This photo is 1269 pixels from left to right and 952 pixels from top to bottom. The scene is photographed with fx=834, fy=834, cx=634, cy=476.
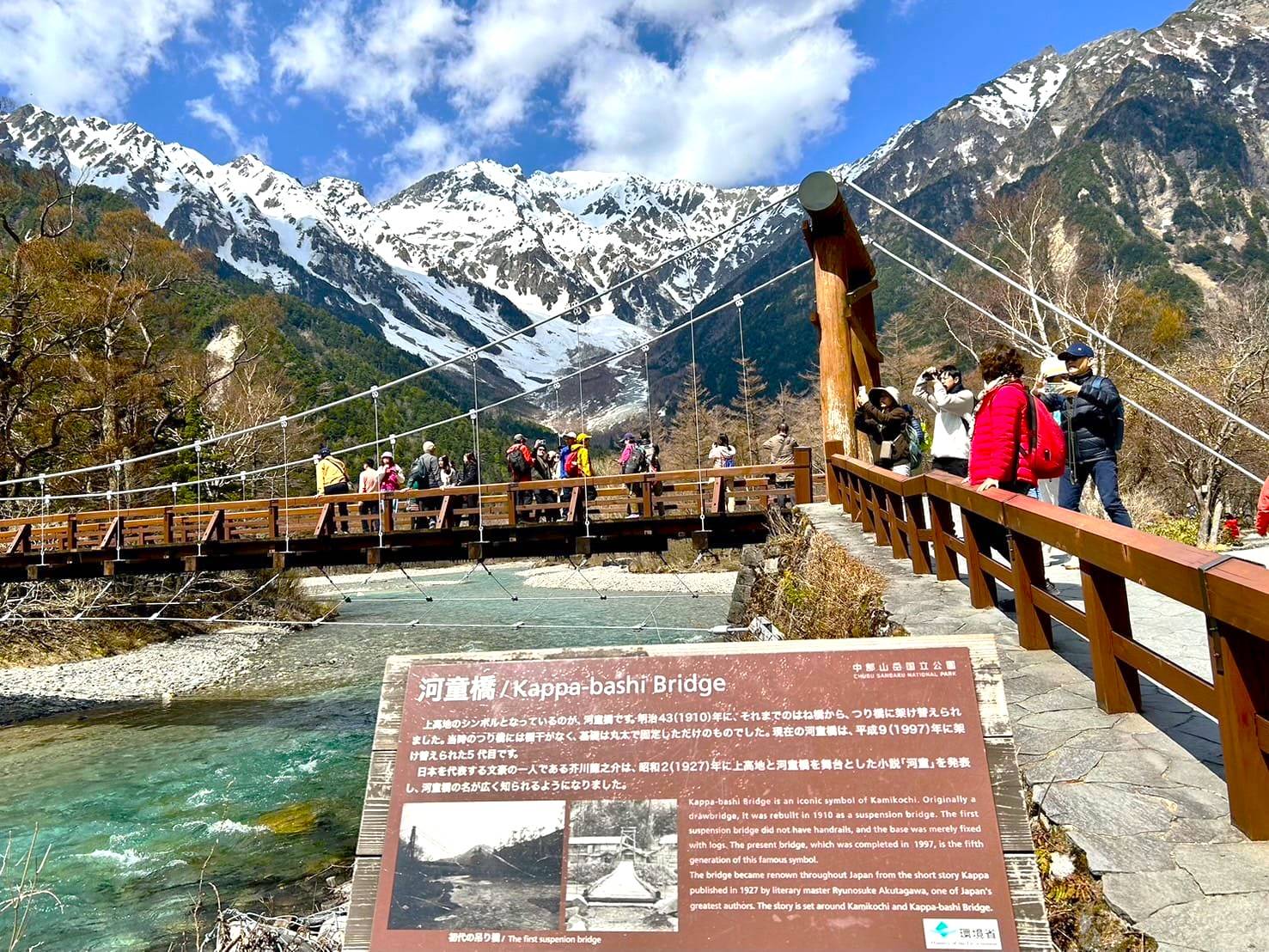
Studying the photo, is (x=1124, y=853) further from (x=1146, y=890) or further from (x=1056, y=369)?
(x=1056, y=369)

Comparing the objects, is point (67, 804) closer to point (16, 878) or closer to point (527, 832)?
point (16, 878)

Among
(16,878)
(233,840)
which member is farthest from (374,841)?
(16,878)

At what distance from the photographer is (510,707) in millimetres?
2102

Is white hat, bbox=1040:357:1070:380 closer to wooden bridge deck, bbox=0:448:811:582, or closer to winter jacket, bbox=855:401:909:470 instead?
winter jacket, bbox=855:401:909:470

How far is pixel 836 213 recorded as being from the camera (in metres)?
7.61

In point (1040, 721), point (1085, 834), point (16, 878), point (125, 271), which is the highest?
point (125, 271)

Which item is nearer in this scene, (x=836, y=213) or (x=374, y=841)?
(x=374, y=841)

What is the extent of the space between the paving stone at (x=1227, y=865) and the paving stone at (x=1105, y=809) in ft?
0.42

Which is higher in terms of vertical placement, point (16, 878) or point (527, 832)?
→ point (527, 832)

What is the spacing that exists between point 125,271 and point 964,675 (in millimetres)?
25844

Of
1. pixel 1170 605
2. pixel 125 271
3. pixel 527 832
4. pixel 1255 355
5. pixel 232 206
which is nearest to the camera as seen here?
pixel 527 832

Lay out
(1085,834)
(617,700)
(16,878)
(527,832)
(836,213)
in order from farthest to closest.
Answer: (836,213), (16,878), (1085,834), (617,700), (527,832)

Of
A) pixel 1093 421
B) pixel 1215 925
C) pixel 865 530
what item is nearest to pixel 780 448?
pixel 865 530

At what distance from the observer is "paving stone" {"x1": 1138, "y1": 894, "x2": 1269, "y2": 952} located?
175cm
